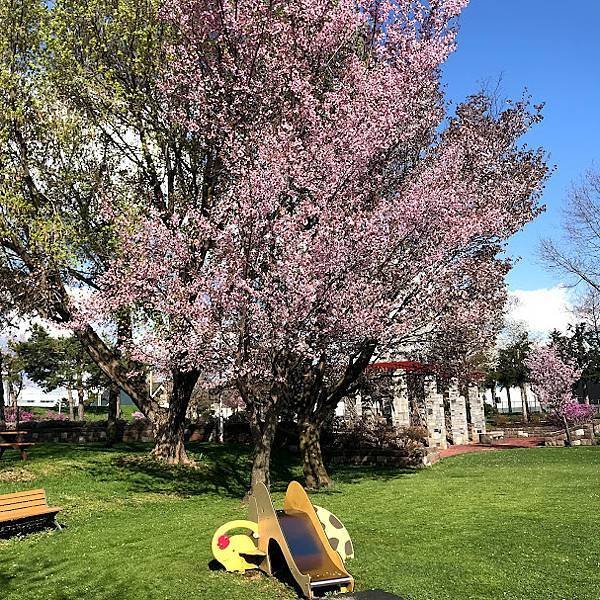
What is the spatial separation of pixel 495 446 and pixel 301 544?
27.1 m

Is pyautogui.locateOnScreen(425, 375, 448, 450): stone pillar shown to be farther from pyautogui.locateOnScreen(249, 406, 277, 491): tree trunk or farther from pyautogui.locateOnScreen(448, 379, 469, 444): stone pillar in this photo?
pyautogui.locateOnScreen(249, 406, 277, 491): tree trunk

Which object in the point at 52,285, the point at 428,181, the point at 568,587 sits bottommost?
the point at 568,587

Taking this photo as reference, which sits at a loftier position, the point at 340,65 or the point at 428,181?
the point at 340,65

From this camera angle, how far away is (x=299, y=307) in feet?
52.1

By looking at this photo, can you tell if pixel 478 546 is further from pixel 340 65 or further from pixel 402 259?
pixel 340 65

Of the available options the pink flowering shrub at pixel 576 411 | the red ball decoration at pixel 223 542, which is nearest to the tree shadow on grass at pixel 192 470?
the red ball decoration at pixel 223 542

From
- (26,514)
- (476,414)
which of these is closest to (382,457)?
(476,414)

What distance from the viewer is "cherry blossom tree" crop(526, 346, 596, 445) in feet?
106

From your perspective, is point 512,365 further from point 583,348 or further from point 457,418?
point 457,418

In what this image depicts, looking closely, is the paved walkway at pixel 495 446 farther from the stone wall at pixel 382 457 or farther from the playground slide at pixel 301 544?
the playground slide at pixel 301 544

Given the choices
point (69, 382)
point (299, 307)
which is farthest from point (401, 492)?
point (69, 382)

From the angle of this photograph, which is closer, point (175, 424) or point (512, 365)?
point (175, 424)

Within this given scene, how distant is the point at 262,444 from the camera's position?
16766 mm

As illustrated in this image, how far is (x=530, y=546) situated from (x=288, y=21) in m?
14.8
